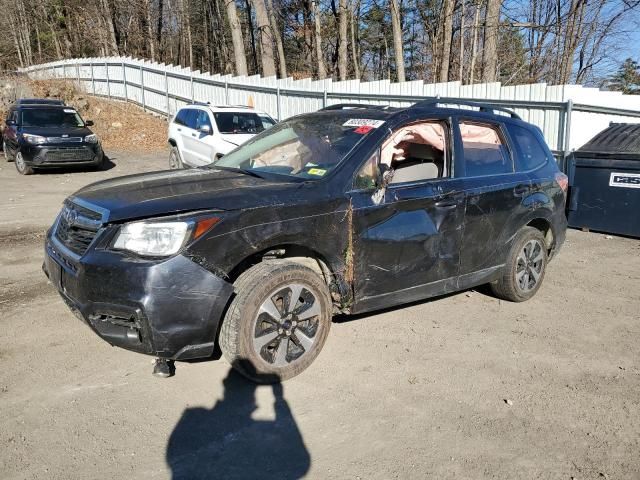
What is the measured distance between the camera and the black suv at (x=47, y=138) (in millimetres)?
13461

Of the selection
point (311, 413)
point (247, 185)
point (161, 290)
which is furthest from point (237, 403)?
point (247, 185)

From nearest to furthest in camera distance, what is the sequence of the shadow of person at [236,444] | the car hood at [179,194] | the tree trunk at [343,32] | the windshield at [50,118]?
the shadow of person at [236,444] < the car hood at [179,194] < the windshield at [50,118] < the tree trunk at [343,32]

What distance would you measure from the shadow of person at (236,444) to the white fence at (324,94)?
3.50m

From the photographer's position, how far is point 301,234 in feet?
12.0

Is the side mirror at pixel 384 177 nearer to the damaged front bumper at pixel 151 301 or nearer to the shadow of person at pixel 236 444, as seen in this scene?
the damaged front bumper at pixel 151 301

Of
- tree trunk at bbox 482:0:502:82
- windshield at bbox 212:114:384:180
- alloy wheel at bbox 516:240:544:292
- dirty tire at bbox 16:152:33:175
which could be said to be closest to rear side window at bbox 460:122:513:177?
alloy wheel at bbox 516:240:544:292

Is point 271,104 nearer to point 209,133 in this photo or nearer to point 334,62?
point 209,133

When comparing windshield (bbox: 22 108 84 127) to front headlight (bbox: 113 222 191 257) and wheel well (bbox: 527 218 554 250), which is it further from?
wheel well (bbox: 527 218 554 250)

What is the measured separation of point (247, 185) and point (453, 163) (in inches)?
70.5

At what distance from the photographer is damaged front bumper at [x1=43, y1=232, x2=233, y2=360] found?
10.4 ft

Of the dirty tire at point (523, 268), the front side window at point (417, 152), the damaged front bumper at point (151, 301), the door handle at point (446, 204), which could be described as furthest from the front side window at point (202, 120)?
the damaged front bumper at point (151, 301)

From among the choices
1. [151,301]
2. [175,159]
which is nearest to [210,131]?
[175,159]

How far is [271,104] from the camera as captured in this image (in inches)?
678

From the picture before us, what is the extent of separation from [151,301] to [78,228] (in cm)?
88
